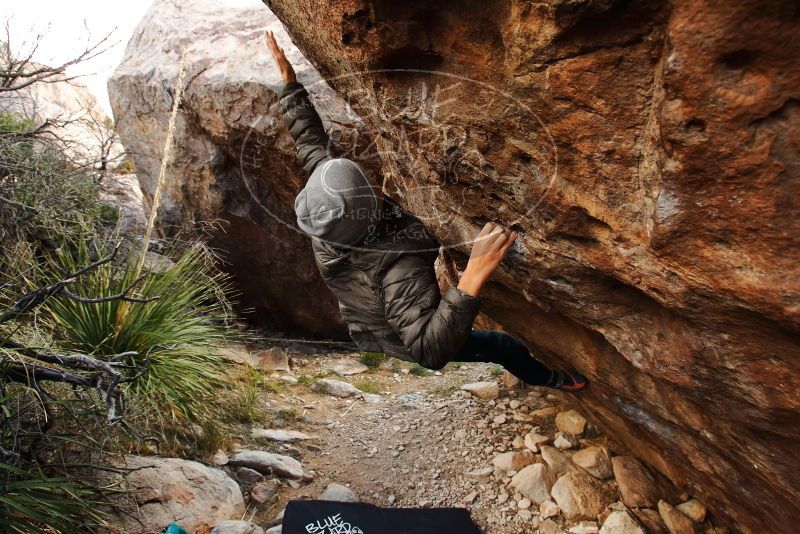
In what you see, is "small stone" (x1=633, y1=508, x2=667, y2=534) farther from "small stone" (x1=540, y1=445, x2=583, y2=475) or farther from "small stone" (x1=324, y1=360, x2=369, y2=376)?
"small stone" (x1=324, y1=360, x2=369, y2=376)

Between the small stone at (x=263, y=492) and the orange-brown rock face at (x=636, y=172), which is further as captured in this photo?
the small stone at (x=263, y=492)

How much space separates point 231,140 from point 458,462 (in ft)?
9.73

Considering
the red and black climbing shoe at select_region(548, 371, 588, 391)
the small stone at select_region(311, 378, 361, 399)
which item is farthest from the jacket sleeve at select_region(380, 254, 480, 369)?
the small stone at select_region(311, 378, 361, 399)

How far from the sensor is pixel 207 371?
391 centimetres

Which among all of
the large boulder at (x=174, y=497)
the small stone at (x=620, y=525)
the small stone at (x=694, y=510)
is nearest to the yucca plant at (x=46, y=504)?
the large boulder at (x=174, y=497)

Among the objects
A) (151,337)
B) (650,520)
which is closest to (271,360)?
(151,337)

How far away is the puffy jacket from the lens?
7.98 ft

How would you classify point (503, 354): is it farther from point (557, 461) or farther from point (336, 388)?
point (336, 388)

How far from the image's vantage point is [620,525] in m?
3.03

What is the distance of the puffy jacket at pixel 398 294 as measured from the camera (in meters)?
2.43

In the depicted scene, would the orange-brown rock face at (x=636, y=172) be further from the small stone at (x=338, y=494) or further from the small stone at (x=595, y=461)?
the small stone at (x=338, y=494)

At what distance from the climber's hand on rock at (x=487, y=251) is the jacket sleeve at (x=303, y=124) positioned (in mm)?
1194

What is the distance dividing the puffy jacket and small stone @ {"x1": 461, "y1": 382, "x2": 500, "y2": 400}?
5.00 feet

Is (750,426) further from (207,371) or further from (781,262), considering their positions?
(207,371)
